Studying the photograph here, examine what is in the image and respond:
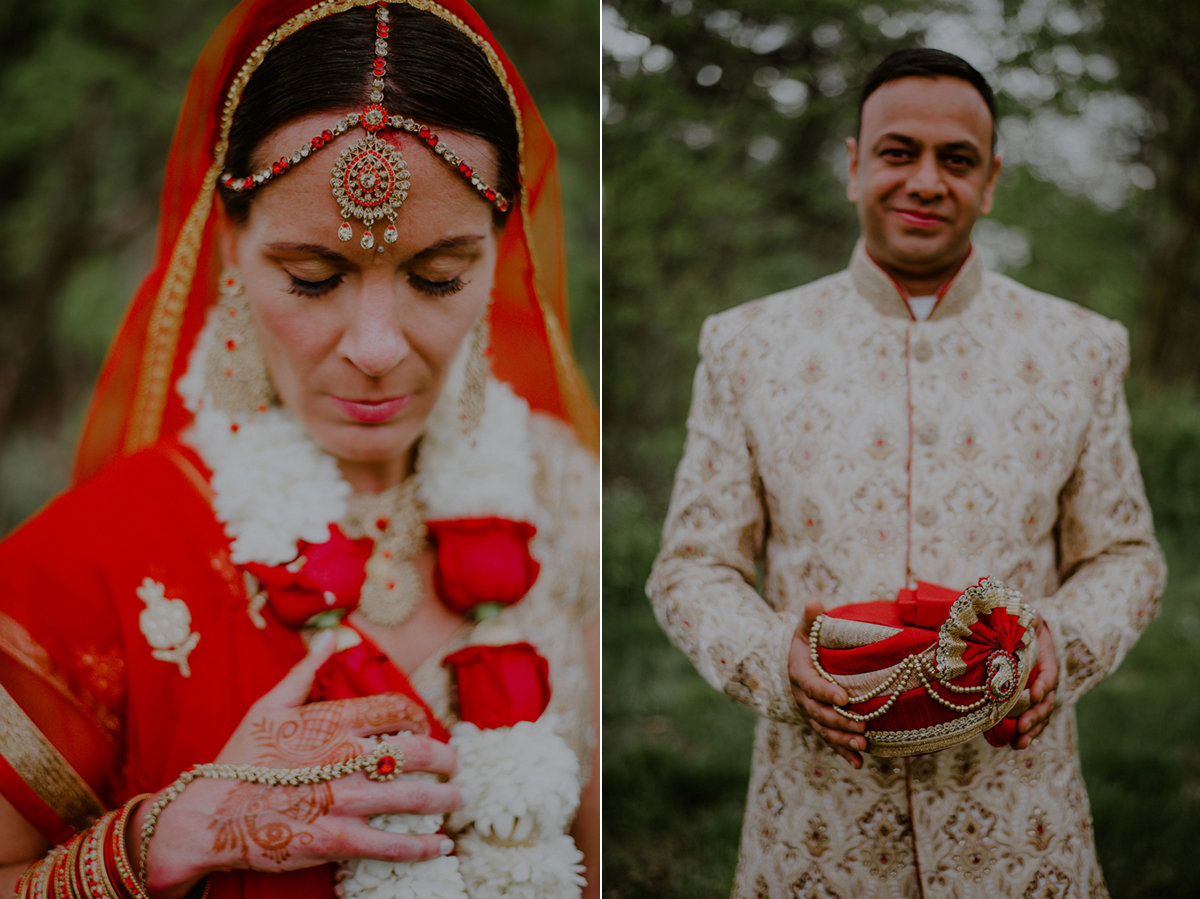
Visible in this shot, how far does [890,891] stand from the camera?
180 cm

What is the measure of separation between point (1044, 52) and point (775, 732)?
159 cm

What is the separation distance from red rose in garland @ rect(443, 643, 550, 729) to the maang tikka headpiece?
32.7 inches

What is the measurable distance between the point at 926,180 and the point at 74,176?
5.69 ft

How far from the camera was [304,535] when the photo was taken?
1.79m

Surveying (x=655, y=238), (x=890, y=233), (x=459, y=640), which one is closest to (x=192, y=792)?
(x=459, y=640)

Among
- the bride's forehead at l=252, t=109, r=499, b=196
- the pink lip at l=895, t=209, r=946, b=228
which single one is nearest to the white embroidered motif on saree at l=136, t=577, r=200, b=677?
the bride's forehead at l=252, t=109, r=499, b=196

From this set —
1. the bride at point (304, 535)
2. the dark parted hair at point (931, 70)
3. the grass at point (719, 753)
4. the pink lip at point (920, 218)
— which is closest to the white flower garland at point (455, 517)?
the bride at point (304, 535)

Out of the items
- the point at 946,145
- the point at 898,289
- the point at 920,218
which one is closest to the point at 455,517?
the point at 898,289

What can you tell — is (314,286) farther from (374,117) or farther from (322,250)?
(374,117)

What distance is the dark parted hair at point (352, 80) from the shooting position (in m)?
1.75

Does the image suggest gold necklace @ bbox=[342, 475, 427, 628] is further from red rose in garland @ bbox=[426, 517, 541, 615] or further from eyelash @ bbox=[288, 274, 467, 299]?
eyelash @ bbox=[288, 274, 467, 299]

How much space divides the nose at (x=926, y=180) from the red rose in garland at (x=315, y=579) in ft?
4.29

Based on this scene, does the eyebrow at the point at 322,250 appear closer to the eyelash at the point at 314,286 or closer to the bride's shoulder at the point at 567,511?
the eyelash at the point at 314,286

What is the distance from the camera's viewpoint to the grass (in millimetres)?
2086
